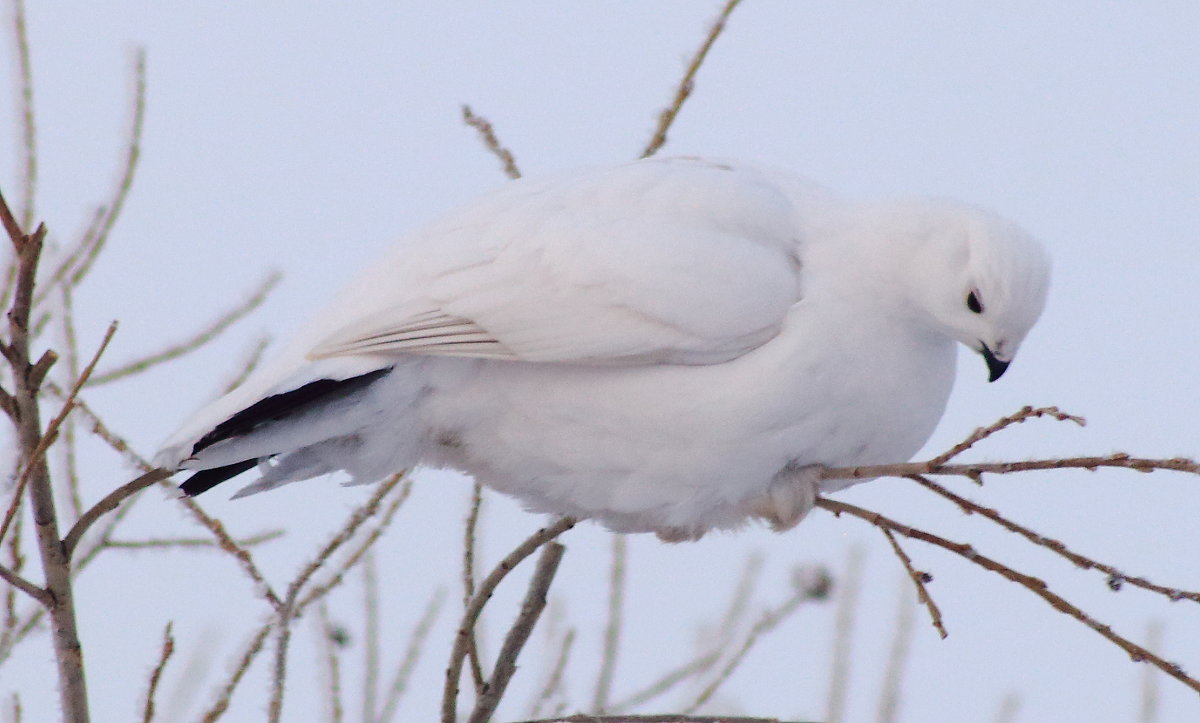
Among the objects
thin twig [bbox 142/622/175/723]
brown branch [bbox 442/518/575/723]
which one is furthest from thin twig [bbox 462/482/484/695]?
thin twig [bbox 142/622/175/723]

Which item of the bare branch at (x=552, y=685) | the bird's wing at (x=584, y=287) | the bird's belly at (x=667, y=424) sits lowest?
the bare branch at (x=552, y=685)

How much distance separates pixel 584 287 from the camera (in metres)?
3.15

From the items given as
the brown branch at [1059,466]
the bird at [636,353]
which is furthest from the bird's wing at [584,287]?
the brown branch at [1059,466]

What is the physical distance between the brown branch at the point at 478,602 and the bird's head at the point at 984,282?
979 millimetres

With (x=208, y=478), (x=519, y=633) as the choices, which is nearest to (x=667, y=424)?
(x=519, y=633)

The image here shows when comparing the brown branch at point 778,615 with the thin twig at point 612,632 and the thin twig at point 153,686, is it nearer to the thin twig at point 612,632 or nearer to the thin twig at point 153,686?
the thin twig at point 612,632

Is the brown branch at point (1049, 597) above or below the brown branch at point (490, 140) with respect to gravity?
below

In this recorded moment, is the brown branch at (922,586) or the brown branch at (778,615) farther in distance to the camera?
the brown branch at (778,615)

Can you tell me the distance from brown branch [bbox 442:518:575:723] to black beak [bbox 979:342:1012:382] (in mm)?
1003

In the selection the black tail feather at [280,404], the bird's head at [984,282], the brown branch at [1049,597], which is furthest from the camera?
the bird's head at [984,282]

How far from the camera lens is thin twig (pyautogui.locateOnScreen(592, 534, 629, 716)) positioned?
3.50 meters

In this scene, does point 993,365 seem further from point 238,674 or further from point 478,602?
point 238,674

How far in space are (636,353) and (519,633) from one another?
0.69 metres

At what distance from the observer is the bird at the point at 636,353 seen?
309 centimetres
